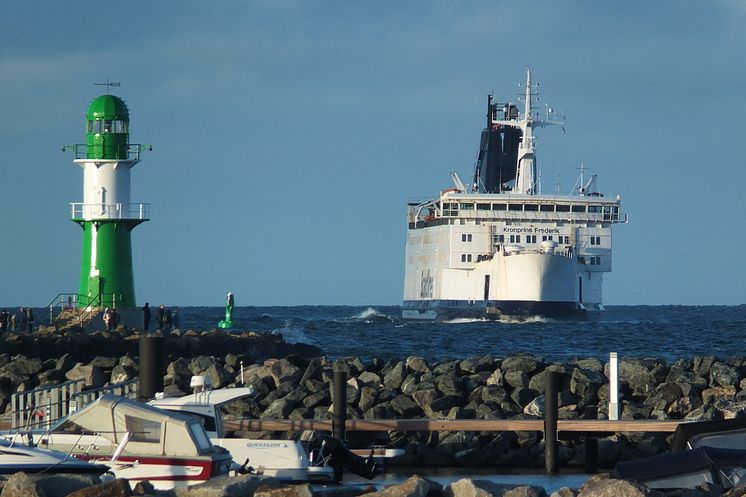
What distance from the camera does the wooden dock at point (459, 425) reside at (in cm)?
1498

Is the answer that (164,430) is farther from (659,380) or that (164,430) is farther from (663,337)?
(663,337)

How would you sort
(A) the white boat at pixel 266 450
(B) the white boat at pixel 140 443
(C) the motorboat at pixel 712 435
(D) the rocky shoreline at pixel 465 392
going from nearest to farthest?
(B) the white boat at pixel 140 443 < (C) the motorboat at pixel 712 435 < (A) the white boat at pixel 266 450 < (D) the rocky shoreline at pixel 465 392

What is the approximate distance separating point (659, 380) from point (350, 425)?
18.4 ft

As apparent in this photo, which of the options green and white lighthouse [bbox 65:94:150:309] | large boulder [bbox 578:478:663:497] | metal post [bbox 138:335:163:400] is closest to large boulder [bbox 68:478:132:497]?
large boulder [bbox 578:478:663:497]

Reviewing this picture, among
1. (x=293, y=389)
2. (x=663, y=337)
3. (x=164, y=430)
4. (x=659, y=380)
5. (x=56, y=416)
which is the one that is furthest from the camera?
(x=663, y=337)

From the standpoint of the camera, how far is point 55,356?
24.1 m

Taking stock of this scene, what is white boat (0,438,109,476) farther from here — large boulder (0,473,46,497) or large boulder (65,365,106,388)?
large boulder (65,365,106,388)

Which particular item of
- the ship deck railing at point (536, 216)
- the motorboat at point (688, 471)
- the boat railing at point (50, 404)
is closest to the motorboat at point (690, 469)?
the motorboat at point (688, 471)

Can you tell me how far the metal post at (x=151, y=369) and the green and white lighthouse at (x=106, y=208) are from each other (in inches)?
530

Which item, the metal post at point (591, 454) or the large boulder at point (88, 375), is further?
the large boulder at point (88, 375)

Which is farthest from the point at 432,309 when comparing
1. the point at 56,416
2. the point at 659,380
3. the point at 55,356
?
the point at 56,416

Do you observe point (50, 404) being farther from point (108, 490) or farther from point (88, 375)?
point (88, 375)

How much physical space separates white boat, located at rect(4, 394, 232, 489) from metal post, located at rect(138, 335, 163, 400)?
3099 millimetres

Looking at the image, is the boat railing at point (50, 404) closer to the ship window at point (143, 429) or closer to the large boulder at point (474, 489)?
the ship window at point (143, 429)
